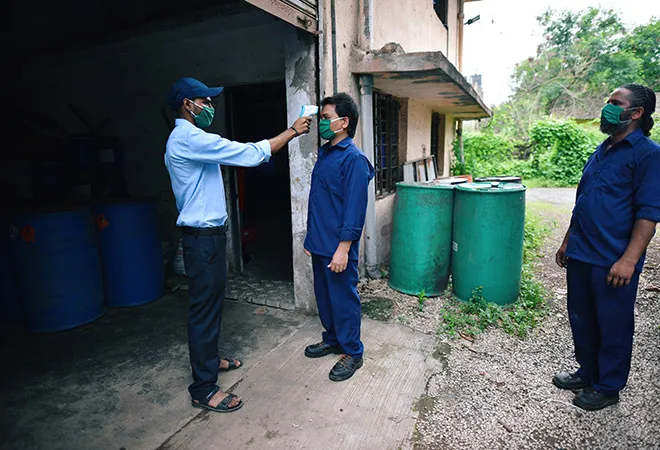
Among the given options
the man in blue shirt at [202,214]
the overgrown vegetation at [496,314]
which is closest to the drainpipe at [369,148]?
the overgrown vegetation at [496,314]

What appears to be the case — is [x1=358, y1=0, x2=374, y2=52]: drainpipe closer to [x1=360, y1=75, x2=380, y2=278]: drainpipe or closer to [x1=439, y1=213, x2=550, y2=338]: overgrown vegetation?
[x1=360, y1=75, x2=380, y2=278]: drainpipe

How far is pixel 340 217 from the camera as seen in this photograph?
269cm

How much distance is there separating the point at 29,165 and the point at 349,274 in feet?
11.5

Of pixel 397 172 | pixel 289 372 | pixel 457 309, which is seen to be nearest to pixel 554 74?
pixel 397 172

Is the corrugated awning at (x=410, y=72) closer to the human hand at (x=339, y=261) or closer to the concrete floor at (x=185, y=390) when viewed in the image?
the human hand at (x=339, y=261)

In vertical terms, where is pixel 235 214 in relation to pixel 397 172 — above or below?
below

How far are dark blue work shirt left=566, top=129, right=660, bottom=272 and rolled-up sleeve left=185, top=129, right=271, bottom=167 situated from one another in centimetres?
206

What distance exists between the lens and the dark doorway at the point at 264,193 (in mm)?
5191

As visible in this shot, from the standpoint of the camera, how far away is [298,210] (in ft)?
11.9

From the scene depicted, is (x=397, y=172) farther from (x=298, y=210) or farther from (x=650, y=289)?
(x=650, y=289)

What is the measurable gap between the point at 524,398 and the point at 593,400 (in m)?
0.39

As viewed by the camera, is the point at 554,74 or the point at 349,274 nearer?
the point at 349,274

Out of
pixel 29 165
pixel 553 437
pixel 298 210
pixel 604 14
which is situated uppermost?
pixel 604 14

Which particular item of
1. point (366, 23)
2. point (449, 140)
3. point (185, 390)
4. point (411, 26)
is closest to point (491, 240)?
point (366, 23)
